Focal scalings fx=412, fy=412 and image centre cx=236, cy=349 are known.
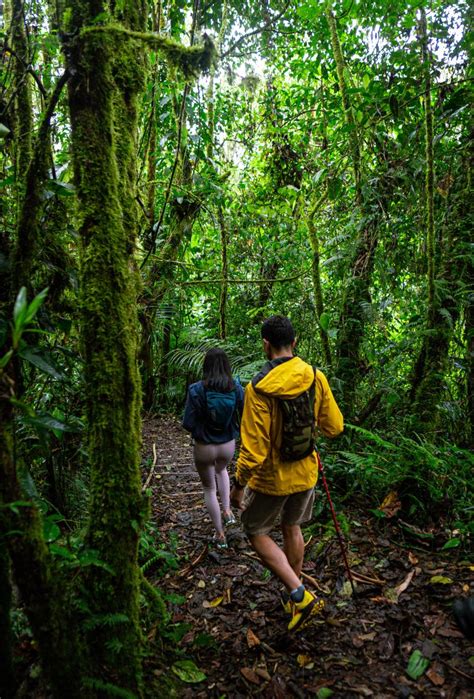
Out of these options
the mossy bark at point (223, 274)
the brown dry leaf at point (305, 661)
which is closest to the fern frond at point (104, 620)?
the brown dry leaf at point (305, 661)

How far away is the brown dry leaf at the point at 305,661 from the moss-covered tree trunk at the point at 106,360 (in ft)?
3.67

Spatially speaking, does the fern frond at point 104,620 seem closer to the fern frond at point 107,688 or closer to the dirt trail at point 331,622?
the fern frond at point 107,688

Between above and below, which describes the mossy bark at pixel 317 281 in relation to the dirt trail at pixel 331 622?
above

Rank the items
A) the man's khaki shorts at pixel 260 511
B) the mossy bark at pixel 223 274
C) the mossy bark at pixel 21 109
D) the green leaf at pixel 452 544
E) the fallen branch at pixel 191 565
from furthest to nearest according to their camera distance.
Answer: the mossy bark at pixel 223 274
the fallen branch at pixel 191 565
the green leaf at pixel 452 544
the man's khaki shorts at pixel 260 511
the mossy bark at pixel 21 109

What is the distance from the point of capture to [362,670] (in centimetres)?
234

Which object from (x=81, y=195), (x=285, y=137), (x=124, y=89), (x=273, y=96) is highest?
(x=273, y=96)

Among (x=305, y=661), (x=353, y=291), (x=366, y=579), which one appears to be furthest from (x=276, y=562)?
(x=353, y=291)

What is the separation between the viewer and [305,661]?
2459 mm

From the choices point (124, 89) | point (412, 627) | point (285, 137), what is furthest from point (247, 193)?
point (412, 627)

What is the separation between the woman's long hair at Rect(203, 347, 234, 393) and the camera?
3.76 m

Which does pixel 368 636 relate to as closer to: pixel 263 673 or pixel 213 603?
pixel 263 673

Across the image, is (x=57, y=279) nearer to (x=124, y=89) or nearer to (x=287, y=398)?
(x=124, y=89)

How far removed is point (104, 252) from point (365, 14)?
4.49m

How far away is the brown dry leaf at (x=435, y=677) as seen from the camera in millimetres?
2189
